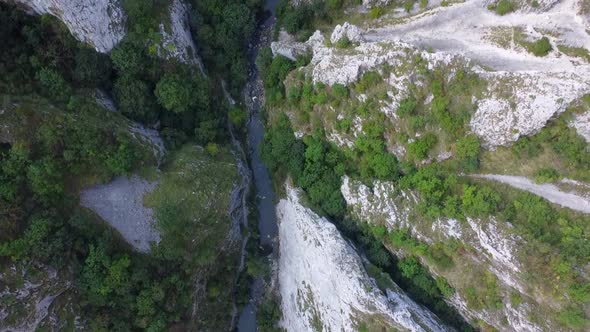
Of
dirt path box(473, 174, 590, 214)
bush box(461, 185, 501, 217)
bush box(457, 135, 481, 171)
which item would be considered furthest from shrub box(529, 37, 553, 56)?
bush box(461, 185, 501, 217)

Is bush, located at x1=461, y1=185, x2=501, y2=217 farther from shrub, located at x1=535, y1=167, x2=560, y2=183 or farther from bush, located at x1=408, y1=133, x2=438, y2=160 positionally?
bush, located at x1=408, y1=133, x2=438, y2=160

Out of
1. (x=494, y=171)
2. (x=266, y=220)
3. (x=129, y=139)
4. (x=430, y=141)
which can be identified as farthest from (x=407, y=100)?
(x=129, y=139)

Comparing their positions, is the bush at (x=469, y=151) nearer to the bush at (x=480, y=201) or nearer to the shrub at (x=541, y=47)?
the bush at (x=480, y=201)

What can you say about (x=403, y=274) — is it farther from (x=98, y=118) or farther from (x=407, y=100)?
(x=98, y=118)

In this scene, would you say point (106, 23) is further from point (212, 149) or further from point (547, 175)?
point (547, 175)


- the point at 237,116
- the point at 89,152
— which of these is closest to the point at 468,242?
the point at 237,116

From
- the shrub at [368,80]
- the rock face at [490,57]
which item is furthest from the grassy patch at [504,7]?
the shrub at [368,80]
